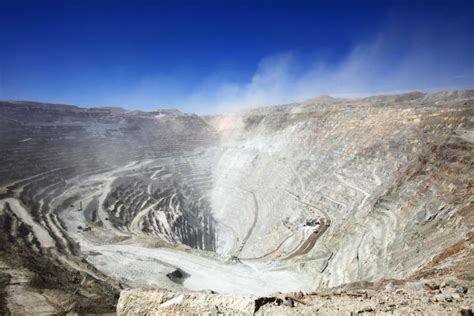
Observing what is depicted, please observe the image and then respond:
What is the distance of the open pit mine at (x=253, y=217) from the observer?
45.8 ft

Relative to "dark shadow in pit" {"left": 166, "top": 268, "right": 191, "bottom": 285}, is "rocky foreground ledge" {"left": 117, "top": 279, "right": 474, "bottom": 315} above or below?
above

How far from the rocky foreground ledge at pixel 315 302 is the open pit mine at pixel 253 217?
2.0 inches

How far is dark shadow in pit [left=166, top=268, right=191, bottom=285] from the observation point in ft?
87.1

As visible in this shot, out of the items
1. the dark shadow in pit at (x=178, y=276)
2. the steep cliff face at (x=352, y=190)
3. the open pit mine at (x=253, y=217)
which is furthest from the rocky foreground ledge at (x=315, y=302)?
the dark shadow in pit at (x=178, y=276)

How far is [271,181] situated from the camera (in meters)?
64.4

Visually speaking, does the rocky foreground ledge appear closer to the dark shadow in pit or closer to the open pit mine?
the open pit mine

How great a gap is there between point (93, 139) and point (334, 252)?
76.1 meters

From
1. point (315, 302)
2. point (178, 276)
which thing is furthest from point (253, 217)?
point (315, 302)

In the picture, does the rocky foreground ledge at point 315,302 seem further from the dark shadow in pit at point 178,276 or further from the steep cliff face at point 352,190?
the dark shadow in pit at point 178,276

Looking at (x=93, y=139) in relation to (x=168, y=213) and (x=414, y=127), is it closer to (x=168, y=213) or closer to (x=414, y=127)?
(x=168, y=213)

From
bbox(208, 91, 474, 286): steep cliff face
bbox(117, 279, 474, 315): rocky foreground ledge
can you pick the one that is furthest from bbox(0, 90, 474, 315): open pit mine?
bbox(208, 91, 474, 286): steep cliff face

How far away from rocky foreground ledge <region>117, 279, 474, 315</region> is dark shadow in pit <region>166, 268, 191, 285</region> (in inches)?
632

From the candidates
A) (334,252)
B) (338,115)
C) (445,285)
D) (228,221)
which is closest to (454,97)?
(338,115)

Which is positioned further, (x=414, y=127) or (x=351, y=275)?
(x=414, y=127)
